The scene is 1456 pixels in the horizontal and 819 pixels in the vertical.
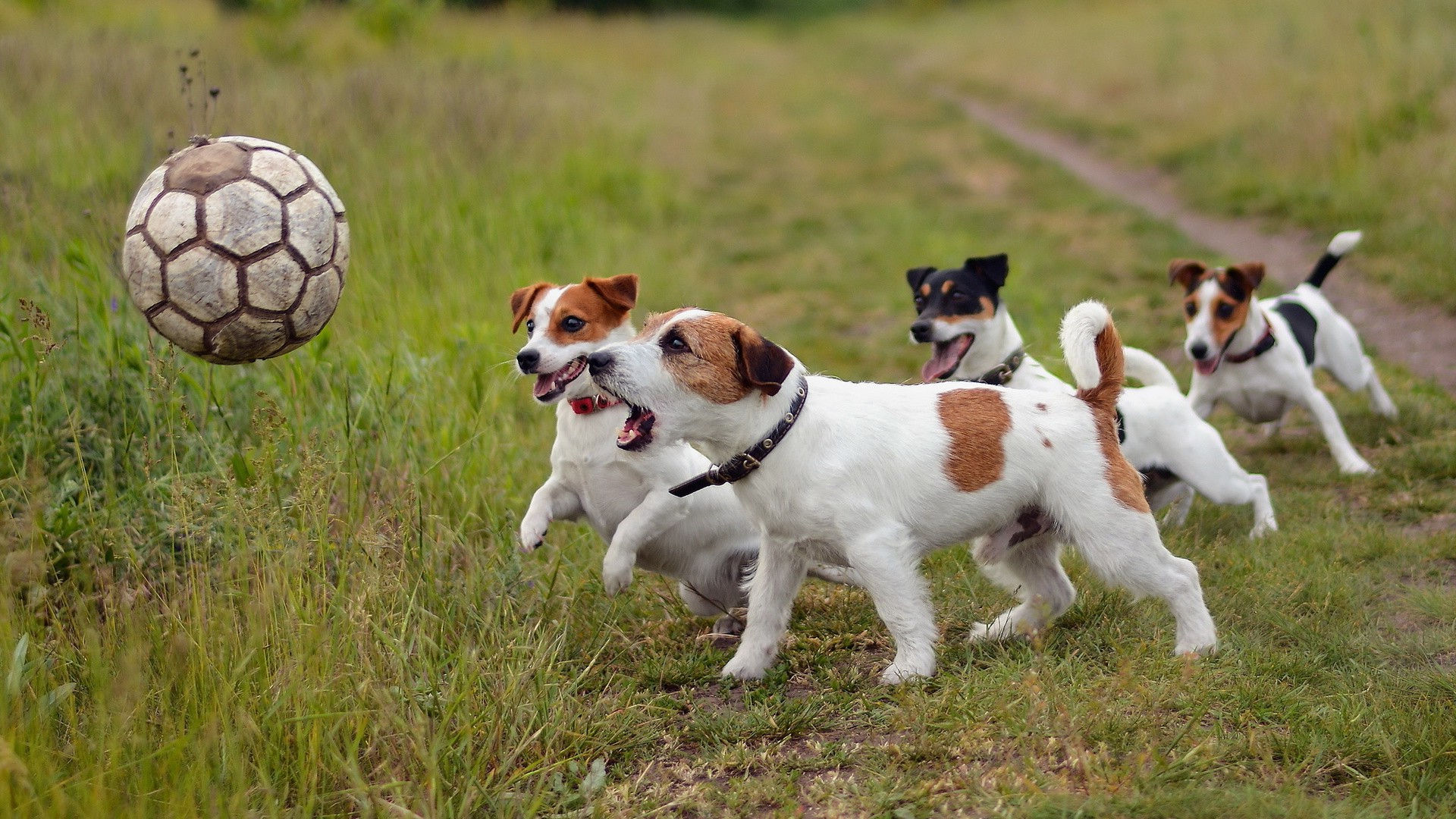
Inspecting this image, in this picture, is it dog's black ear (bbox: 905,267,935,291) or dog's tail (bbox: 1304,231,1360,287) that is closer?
dog's black ear (bbox: 905,267,935,291)

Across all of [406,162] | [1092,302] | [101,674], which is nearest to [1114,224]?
[406,162]

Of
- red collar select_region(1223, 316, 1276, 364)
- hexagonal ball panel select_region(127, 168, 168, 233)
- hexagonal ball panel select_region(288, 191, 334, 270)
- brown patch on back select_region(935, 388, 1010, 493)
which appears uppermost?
hexagonal ball panel select_region(127, 168, 168, 233)

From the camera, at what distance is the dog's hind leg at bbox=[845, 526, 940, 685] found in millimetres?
3498

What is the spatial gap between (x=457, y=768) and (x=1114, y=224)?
913 centimetres

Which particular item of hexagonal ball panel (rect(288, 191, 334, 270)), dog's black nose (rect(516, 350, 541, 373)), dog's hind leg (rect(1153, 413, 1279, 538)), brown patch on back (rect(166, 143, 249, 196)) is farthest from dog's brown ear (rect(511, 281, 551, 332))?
dog's hind leg (rect(1153, 413, 1279, 538))

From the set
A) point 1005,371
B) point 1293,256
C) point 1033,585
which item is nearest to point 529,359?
point 1033,585

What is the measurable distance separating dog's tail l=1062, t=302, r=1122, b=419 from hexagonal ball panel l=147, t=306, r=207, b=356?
8.56 ft

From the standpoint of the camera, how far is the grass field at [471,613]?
2922 millimetres

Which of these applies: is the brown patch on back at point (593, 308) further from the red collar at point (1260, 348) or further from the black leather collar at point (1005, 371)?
the red collar at point (1260, 348)

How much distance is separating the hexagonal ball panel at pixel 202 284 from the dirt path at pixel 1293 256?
6364mm

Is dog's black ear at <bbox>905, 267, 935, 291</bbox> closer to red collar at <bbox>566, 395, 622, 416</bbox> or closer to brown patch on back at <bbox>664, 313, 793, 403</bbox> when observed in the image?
red collar at <bbox>566, 395, 622, 416</bbox>

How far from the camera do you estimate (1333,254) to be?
21.3ft

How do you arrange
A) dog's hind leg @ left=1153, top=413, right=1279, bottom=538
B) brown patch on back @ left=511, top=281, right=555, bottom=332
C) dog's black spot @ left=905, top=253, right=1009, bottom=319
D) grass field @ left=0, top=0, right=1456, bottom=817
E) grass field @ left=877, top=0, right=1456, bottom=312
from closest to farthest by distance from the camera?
grass field @ left=0, top=0, right=1456, bottom=817 → brown patch on back @ left=511, top=281, right=555, bottom=332 → dog's hind leg @ left=1153, top=413, right=1279, bottom=538 → dog's black spot @ left=905, top=253, right=1009, bottom=319 → grass field @ left=877, top=0, right=1456, bottom=312

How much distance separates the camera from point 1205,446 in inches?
193
